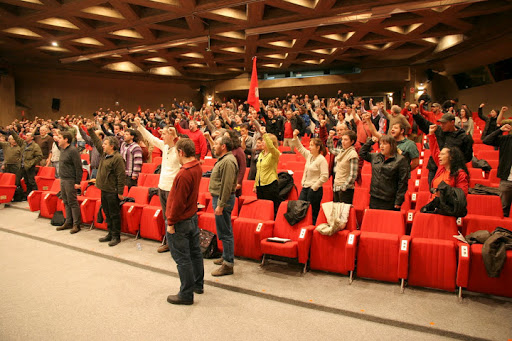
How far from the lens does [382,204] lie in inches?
141

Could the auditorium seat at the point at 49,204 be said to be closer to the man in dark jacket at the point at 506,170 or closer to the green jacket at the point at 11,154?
the green jacket at the point at 11,154

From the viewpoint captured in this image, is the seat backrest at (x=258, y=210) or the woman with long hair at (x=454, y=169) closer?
the woman with long hair at (x=454, y=169)

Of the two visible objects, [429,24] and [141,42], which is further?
[141,42]

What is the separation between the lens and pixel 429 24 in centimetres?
962

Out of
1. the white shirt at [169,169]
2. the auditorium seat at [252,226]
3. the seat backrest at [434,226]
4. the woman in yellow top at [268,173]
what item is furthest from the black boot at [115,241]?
the seat backrest at [434,226]

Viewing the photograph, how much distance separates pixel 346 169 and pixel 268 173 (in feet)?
3.04

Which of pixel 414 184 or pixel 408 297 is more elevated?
pixel 414 184

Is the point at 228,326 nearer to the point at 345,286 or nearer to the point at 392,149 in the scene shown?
the point at 345,286

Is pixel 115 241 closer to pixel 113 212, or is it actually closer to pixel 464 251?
pixel 113 212

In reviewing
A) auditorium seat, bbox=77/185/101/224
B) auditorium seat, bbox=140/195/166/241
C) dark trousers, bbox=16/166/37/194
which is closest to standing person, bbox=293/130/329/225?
auditorium seat, bbox=140/195/166/241

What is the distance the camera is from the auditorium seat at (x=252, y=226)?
377 centimetres

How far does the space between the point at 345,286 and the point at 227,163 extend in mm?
1619

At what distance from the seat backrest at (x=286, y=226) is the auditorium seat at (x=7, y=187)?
584cm

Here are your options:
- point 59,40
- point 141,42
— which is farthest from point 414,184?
point 59,40
